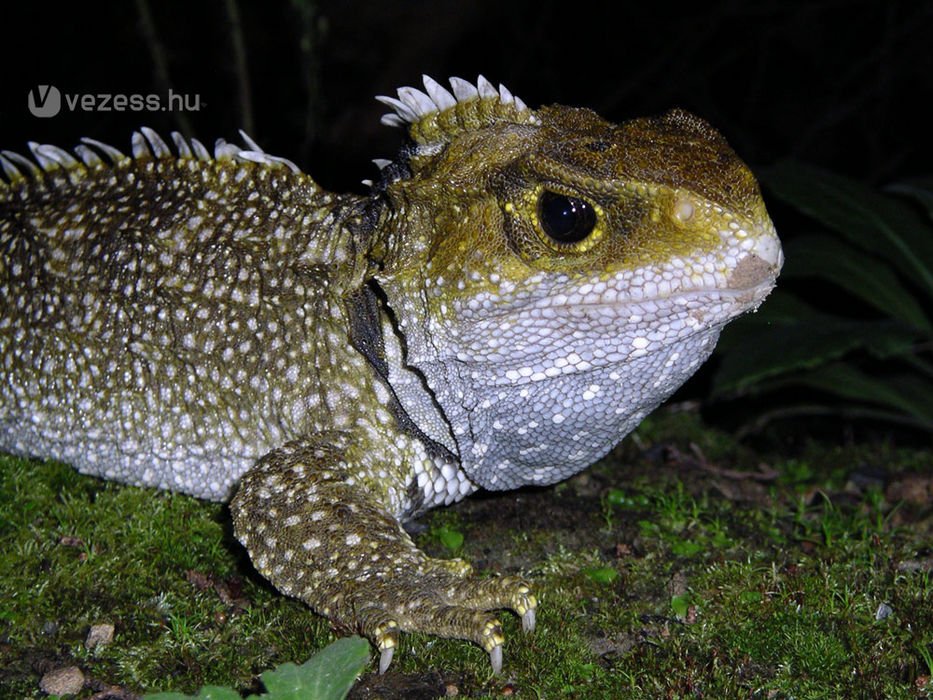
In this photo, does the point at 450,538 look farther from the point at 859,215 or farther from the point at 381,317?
the point at 859,215

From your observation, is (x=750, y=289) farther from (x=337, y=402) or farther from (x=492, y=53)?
(x=492, y=53)

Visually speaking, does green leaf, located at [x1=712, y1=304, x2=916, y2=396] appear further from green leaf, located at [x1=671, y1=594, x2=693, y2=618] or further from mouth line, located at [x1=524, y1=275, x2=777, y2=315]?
mouth line, located at [x1=524, y1=275, x2=777, y2=315]

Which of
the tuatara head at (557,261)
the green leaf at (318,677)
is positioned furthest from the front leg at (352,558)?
the tuatara head at (557,261)

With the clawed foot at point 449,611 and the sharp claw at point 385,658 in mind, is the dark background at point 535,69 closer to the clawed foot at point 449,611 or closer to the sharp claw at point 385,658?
the clawed foot at point 449,611

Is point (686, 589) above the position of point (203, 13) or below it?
below

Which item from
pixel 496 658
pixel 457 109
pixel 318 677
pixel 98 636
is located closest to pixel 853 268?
pixel 457 109

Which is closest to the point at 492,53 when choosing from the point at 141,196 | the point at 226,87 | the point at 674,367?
the point at 226,87
